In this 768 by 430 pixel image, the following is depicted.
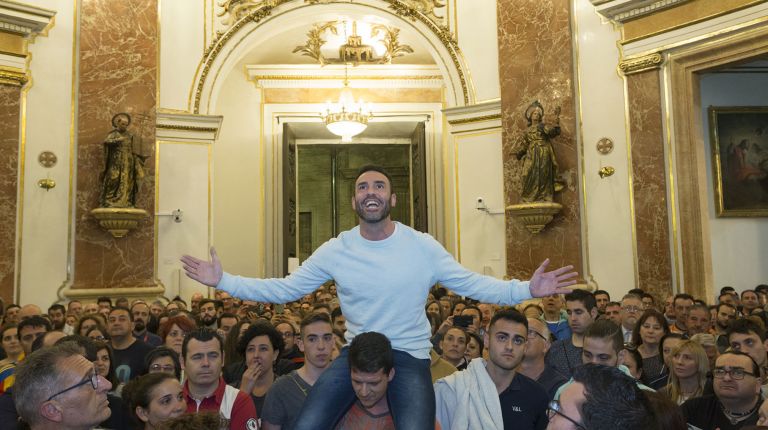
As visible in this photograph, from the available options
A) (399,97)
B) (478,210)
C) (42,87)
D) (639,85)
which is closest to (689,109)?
(639,85)

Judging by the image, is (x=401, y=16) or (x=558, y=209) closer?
(x=558, y=209)

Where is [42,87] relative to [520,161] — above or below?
above

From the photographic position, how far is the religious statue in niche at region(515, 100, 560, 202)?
12.0 meters

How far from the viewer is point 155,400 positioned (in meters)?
3.65

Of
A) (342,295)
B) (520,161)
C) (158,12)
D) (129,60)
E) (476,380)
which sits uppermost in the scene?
(158,12)

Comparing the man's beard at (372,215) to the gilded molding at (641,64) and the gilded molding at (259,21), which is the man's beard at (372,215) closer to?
the gilded molding at (641,64)

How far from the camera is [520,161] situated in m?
12.6

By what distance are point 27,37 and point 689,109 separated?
10.4 m

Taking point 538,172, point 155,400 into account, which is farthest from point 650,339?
point 538,172

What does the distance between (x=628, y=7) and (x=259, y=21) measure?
681 centimetres

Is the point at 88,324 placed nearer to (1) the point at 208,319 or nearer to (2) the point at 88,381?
(1) the point at 208,319

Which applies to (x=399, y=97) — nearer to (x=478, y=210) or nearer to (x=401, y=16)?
(x=401, y=16)

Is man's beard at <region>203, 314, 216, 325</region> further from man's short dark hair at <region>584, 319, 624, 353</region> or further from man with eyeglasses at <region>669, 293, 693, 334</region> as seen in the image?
man's short dark hair at <region>584, 319, 624, 353</region>

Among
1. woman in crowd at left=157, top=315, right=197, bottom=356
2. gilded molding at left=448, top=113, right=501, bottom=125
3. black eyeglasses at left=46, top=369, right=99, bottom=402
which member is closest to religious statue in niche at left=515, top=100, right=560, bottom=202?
gilded molding at left=448, top=113, right=501, bottom=125
